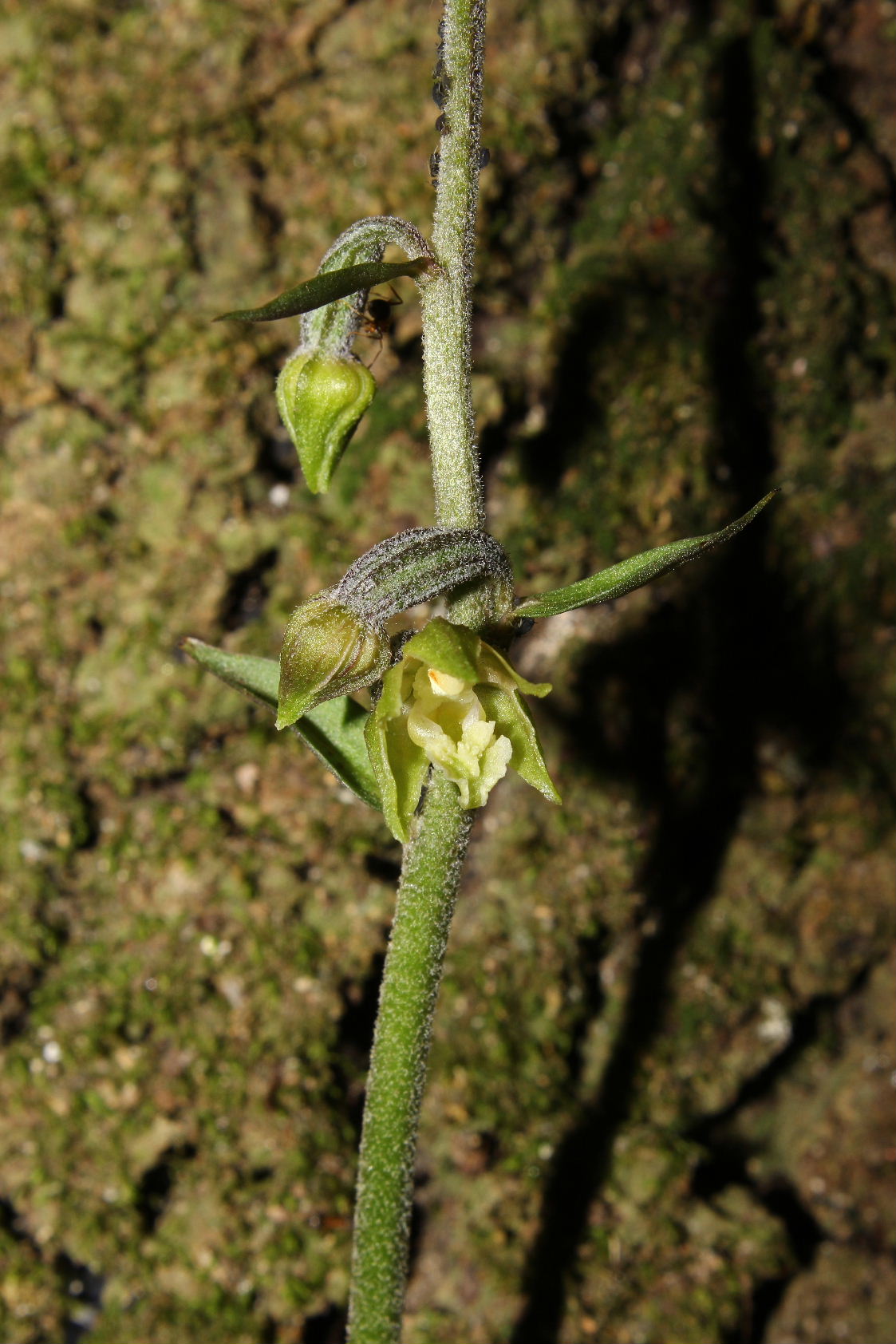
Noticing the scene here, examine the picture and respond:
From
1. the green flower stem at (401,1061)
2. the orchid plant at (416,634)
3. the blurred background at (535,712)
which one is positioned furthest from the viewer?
the blurred background at (535,712)

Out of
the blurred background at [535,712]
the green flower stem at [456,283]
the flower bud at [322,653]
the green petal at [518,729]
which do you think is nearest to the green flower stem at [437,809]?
the green flower stem at [456,283]

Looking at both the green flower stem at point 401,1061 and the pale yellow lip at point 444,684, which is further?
the green flower stem at point 401,1061

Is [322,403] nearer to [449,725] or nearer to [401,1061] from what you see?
[449,725]


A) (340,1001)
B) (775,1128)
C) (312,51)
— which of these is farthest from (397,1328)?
Result: (312,51)

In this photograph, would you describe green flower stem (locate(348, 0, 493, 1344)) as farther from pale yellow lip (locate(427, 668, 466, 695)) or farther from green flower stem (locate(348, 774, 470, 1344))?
pale yellow lip (locate(427, 668, 466, 695))

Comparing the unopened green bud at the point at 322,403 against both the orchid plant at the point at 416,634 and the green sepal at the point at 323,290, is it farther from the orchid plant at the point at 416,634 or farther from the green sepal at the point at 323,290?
the green sepal at the point at 323,290

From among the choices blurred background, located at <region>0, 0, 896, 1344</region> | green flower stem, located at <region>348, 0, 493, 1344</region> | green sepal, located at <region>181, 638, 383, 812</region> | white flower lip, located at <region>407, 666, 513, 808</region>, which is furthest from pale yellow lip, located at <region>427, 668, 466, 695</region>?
blurred background, located at <region>0, 0, 896, 1344</region>

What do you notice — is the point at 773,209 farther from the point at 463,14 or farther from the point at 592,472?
the point at 463,14
